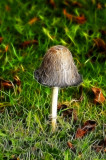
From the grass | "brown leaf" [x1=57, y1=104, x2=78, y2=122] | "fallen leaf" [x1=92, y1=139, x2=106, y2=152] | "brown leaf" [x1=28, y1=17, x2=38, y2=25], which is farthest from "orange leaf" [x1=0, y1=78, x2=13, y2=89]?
"brown leaf" [x1=28, y1=17, x2=38, y2=25]

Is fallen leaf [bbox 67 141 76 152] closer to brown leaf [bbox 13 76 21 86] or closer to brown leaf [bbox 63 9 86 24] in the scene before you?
brown leaf [bbox 13 76 21 86]

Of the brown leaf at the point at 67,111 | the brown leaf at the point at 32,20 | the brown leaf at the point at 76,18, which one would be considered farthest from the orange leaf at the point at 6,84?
the brown leaf at the point at 76,18

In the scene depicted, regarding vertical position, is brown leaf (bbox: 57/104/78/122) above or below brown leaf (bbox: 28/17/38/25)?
below

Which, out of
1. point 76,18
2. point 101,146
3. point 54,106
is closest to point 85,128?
point 101,146

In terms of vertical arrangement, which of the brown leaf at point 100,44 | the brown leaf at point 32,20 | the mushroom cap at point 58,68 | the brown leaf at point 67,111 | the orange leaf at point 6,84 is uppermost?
the brown leaf at point 32,20

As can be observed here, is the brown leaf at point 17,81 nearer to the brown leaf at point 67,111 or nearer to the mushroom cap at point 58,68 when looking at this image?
the brown leaf at point 67,111

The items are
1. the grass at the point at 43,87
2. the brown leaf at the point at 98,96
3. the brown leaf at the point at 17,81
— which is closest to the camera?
the grass at the point at 43,87

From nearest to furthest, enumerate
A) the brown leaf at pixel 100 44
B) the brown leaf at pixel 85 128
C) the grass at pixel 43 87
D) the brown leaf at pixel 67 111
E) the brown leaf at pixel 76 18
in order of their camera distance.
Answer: the grass at pixel 43 87
the brown leaf at pixel 85 128
the brown leaf at pixel 67 111
the brown leaf at pixel 100 44
the brown leaf at pixel 76 18
